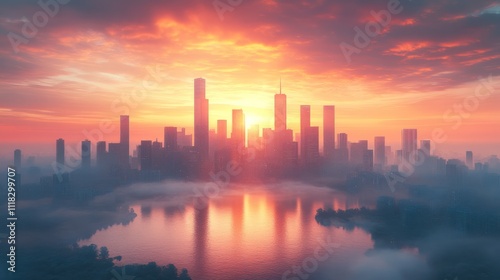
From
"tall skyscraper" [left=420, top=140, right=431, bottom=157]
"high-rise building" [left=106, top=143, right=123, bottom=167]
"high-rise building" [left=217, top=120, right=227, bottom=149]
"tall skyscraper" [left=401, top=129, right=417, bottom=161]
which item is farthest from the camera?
"high-rise building" [left=217, top=120, right=227, bottom=149]

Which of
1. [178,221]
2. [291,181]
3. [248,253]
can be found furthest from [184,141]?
[248,253]

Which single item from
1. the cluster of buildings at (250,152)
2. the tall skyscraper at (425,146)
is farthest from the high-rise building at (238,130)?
the tall skyscraper at (425,146)

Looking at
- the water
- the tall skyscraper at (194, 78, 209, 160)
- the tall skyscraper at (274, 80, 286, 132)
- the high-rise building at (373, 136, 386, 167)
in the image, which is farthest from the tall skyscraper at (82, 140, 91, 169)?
the high-rise building at (373, 136, 386, 167)

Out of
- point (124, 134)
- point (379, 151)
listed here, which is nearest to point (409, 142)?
point (379, 151)

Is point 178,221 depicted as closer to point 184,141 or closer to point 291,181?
point 291,181

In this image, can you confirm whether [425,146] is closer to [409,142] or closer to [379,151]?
[409,142]

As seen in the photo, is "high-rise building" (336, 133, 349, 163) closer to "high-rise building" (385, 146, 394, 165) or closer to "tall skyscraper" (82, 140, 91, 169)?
"high-rise building" (385, 146, 394, 165)
